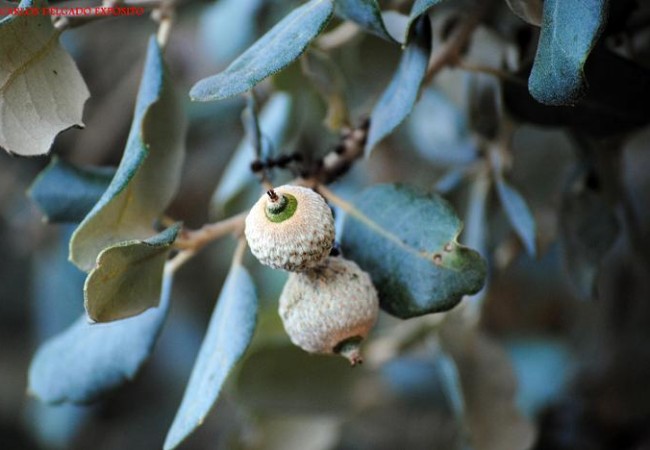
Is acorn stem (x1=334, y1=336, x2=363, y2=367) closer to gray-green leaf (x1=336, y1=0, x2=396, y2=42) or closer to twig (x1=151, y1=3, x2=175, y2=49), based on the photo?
gray-green leaf (x1=336, y1=0, x2=396, y2=42)

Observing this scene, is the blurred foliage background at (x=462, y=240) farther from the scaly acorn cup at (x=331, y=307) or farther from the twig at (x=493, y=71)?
the scaly acorn cup at (x=331, y=307)

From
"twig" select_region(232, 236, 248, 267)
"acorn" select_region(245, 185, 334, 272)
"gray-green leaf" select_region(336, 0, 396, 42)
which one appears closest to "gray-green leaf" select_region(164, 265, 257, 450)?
"twig" select_region(232, 236, 248, 267)

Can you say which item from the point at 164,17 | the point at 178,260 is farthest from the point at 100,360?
the point at 164,17

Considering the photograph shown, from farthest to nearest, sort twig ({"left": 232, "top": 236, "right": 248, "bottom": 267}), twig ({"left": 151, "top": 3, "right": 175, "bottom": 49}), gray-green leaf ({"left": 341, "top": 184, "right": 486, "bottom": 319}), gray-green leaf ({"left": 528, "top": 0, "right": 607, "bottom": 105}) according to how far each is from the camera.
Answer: twig ({"left": 151, "top": 3, "right": 175, "bottom": 49}) → twig ({"left": 232, "top": 236, "right": 248, "bottom": 267}) → gray-green leaf ({"left": 341, "top": 184, "right": 486, "bottom": 319}) → gray-green leaf ({"left": 528, "top": 0, "right": 607, "bottom": 105})

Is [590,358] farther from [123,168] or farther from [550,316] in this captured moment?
[123,168]

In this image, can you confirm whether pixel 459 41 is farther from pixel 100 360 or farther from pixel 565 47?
pixel 100 360

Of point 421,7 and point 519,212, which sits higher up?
point 421,7
